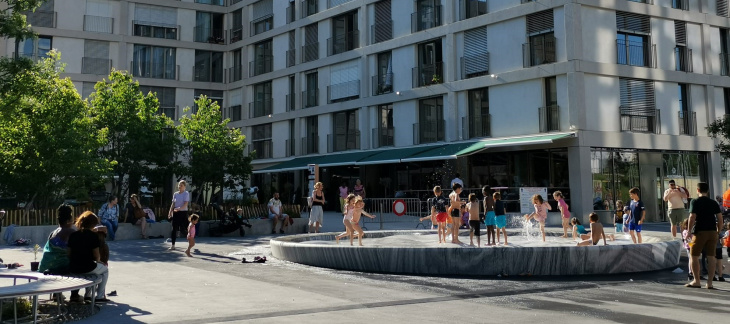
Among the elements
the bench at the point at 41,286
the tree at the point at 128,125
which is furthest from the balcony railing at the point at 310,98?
the bench at the point at 41,286

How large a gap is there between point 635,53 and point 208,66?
28.9 m

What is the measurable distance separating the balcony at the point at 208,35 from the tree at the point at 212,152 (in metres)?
13.6

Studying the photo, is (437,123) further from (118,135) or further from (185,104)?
(185,104)

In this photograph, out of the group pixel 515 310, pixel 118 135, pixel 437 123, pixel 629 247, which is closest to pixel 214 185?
pixel 118 135

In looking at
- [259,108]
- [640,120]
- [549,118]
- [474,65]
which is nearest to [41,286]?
[549,118]

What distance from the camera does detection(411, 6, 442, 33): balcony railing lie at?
33250mm

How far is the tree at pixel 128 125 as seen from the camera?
28.8 m

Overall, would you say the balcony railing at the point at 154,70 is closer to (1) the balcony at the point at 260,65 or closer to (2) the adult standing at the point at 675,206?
(1) the balcony at the point at 260,65

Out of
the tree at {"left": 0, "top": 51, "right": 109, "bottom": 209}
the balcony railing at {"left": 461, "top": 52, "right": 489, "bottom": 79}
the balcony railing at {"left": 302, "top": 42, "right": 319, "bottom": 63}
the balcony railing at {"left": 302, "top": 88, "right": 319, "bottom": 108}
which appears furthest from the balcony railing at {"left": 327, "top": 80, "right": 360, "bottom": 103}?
the tree at {"left": 0, "top": 51, "right": 109, "bottom": 209}

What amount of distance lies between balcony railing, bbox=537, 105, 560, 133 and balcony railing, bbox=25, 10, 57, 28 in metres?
30.0

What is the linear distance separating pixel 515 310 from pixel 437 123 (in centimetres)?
2518

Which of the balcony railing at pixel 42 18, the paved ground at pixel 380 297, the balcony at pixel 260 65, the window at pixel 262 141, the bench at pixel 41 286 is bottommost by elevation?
the paved ground at pixel 380 297

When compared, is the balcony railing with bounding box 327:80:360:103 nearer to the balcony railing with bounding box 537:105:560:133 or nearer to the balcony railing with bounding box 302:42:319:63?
the balcony railing with bounding box 302:42:319:63

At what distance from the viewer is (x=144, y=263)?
13633 mm
